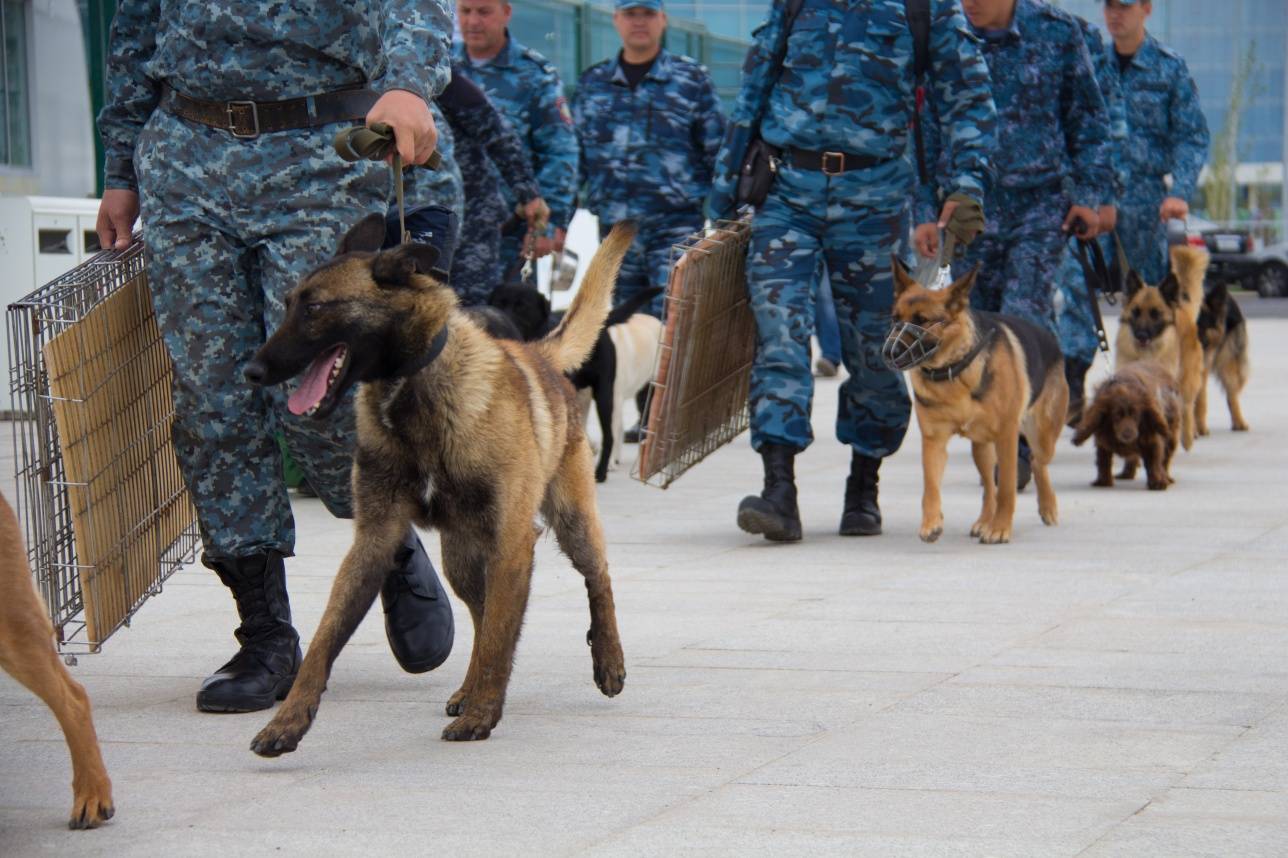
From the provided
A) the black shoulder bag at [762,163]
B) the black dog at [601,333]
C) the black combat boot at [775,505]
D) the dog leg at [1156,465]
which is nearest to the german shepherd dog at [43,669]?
the black combat boot at [775,505]

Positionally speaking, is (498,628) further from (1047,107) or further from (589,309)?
(1047,107)

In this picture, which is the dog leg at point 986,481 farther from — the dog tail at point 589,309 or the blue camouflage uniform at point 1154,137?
the blue camouflage uniform at point 1154,137

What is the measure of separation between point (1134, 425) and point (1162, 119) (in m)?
2.70

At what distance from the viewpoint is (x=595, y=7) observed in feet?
69.5

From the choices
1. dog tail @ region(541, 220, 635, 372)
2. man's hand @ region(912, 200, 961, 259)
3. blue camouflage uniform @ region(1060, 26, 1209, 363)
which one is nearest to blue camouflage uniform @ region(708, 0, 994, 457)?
man's hand @ region(912, 200, 961, 259)

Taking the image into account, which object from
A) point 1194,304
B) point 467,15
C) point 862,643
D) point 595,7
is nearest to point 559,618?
point 862,643

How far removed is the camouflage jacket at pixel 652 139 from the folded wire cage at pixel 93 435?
5.64 m

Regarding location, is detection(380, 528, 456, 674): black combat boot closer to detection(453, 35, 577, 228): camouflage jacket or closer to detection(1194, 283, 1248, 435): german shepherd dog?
detection(453, 35, 577, 228): camouflage jacket

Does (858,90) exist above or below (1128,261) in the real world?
above

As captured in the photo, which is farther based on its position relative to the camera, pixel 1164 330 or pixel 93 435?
pixel 1164 330

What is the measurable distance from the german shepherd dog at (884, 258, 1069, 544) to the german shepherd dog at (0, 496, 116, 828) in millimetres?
4204

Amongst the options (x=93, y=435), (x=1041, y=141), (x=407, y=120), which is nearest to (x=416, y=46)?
(x=407, y=120)

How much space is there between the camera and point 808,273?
7.32 meters

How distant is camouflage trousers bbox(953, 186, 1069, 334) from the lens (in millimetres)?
9094
